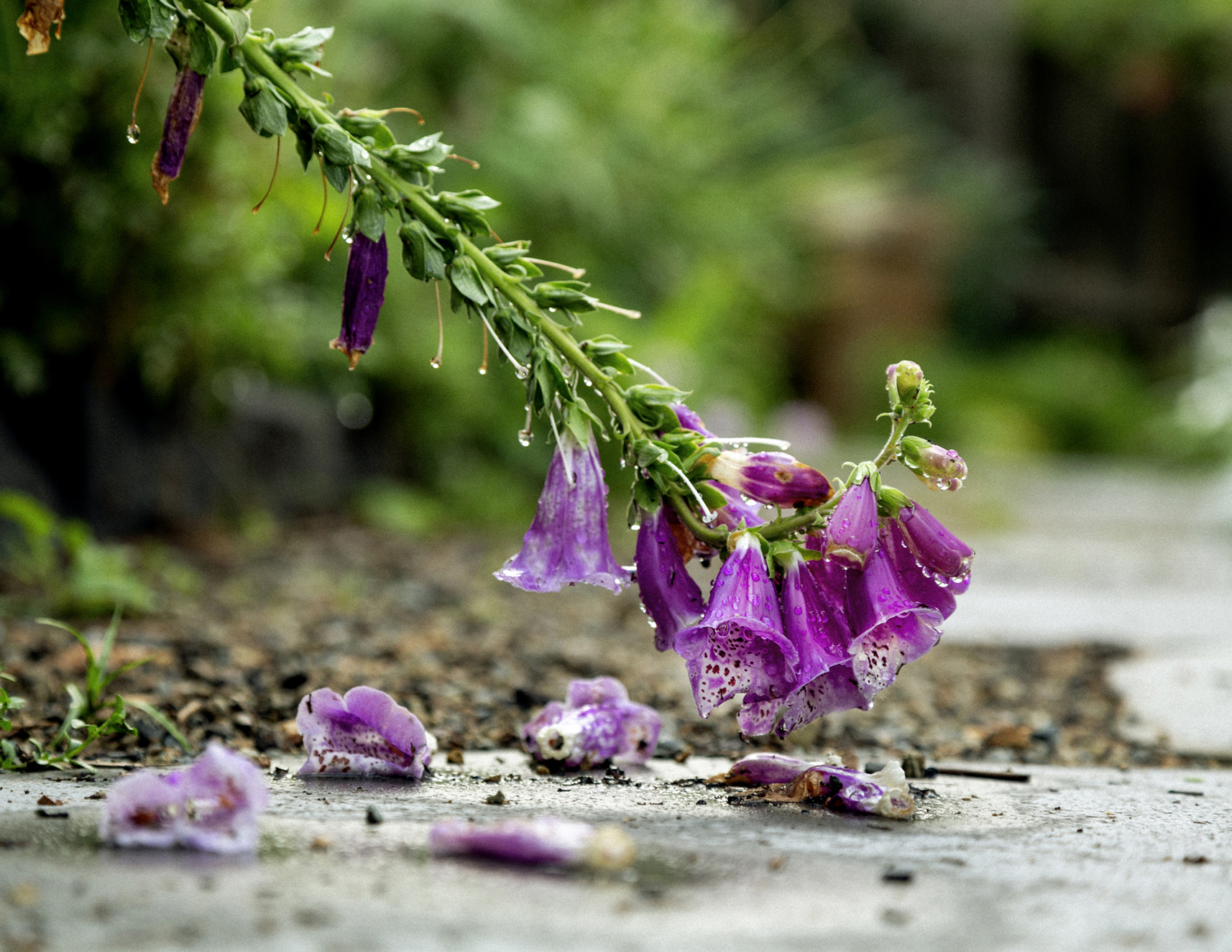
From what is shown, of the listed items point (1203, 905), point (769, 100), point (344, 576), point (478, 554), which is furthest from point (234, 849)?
point (769, 100)

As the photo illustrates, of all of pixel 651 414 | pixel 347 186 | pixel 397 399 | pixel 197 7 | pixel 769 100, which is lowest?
pixel 651 414

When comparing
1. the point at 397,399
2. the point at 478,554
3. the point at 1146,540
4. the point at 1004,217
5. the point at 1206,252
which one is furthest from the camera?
the point at 1206,252

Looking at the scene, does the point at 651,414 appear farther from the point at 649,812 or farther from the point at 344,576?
the point at 344,576

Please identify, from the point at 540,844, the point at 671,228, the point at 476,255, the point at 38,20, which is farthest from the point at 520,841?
the point at 671,228

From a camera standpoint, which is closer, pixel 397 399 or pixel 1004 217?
pixel 397 399

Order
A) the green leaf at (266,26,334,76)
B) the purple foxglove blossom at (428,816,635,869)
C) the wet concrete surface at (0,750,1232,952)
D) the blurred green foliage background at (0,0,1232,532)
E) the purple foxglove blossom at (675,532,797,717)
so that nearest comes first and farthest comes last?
the wet concrete surface at (0,750,1232,952) → the purple foxglove blossom at (428,816,635,869) → the purple foxglove blossom at (675,532,797,717) → the green leaf at (266,26,334,76) → the blurred green foliage background at (0,0,1232,532)

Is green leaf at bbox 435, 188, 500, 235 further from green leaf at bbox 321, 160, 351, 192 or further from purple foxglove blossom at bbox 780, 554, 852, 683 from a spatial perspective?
purple foxglove blossom at bbox 780, 554, 852, 683

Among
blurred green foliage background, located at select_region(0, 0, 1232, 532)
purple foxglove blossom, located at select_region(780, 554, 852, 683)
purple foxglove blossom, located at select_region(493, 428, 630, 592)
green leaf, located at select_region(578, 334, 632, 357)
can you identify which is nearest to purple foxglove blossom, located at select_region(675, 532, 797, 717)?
purple foxglove blossom, located at select_region(780, 554, 852, 683)
